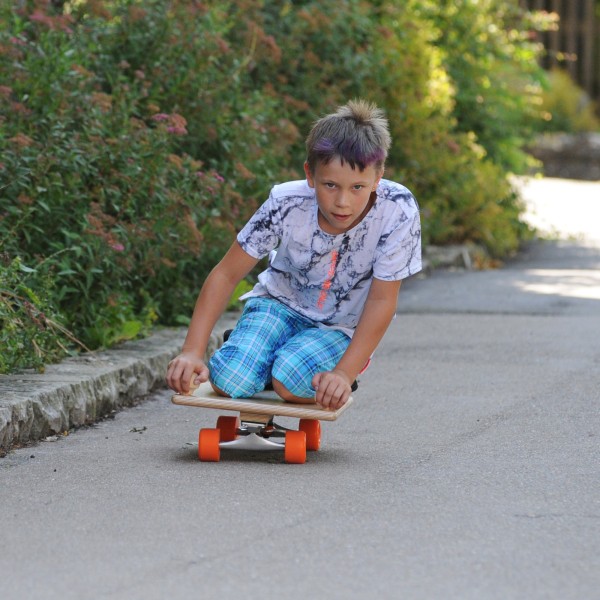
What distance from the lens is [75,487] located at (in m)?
4.25

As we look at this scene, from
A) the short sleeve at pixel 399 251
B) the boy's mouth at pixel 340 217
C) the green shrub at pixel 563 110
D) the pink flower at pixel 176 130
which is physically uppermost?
the pink flower at pixel 176 130

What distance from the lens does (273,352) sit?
4863 millimetres

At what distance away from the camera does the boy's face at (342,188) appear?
4.53 metres

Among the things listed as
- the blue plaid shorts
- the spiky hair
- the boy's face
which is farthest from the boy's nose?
the blue plaid shorts

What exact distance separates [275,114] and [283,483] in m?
5.28

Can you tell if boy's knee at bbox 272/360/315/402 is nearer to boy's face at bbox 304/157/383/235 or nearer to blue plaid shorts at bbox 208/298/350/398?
blue plaid shorts at bbox 208/298/350/398

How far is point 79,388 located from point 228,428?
85 cm

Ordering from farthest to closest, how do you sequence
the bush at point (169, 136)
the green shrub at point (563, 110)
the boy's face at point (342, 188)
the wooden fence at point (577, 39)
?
the wooden fence at point (577, 39) → the green shrub at point (563, 110) → the bush at point (169, 136) → the boy's face at point (342, 188)

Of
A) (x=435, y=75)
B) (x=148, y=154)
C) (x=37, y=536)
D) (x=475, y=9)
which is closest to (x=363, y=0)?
(x=435, y=75)

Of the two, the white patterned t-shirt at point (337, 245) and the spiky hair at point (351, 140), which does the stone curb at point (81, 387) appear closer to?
the white patterned t-shirt at point (337, 245)

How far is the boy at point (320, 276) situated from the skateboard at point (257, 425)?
54 millimetres

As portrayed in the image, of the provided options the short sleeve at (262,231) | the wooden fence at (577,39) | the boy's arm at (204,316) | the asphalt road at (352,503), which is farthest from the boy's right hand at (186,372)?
the wooden fence at (577,39)

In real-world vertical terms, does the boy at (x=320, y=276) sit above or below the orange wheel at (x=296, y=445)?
above

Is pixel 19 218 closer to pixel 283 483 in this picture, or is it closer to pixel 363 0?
pixel 283 483
